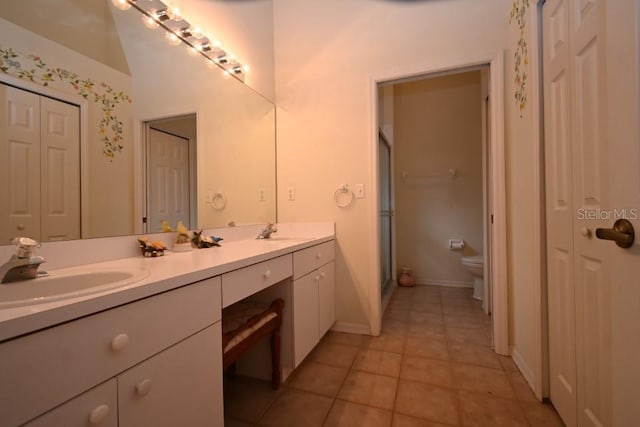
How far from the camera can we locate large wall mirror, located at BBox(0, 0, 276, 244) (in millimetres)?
881

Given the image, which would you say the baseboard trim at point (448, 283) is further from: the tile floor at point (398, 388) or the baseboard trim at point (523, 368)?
the baseboard trim at point (523, 368)

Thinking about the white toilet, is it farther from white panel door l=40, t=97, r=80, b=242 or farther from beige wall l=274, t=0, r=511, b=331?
white panel door l=40, t=97, r=80, b=242

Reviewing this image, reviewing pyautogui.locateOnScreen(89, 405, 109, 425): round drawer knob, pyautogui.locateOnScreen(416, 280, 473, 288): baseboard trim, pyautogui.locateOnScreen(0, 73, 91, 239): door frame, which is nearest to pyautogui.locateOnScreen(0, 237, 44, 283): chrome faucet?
pyautogui.locateOnScreen(0, 73, 91, 239): door frame

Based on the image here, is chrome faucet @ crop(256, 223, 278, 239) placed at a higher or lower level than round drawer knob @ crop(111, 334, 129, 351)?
higher

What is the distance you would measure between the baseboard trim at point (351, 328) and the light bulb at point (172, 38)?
6.98 feet

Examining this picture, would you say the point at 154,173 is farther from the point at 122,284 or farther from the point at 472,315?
the point at 472,315

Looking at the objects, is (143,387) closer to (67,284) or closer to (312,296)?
(67,284)

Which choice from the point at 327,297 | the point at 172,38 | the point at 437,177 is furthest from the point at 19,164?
the point at 437,177

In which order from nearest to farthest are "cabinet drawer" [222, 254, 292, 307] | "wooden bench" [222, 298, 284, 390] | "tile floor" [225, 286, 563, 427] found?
"cabinet drawer" [222, 254, 292, 307]
"wooden bench" [222, 298, 284, 390]
"tile floor" [225, 286, 563, 427]

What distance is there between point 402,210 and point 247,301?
2.58 m

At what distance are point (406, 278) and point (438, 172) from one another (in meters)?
1.38

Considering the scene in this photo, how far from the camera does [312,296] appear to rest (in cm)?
168

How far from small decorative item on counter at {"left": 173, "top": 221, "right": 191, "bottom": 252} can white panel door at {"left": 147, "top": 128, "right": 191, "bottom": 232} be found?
9cm

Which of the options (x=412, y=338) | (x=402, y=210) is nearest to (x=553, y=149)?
(x=412, y=338)
